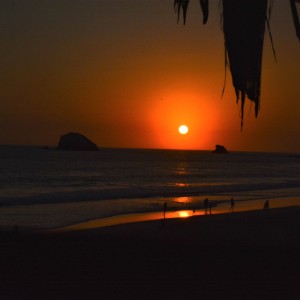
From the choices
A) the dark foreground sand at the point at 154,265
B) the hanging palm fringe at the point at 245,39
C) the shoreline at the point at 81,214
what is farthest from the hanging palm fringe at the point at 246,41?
the shoreline at the point at 81,214

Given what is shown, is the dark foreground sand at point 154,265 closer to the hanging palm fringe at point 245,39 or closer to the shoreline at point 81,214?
the shoreline at point 81,214

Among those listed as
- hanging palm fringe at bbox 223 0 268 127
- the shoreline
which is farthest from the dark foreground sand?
hanging palm fringe at bbox 223 0 268 127

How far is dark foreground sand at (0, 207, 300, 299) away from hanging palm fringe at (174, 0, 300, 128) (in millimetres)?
6067

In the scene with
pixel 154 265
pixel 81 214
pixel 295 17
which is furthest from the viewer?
pixel 81 214

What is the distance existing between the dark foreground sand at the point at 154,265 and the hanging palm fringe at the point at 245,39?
6.07m

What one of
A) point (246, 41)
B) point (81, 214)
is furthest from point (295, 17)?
point (81, 214)

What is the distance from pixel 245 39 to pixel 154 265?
8594 mm

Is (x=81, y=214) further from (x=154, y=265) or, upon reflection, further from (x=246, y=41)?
(x=246, y=41)

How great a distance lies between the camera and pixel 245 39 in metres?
1.28

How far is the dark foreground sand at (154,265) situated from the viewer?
24.4 feet

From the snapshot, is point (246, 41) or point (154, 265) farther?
point (154, 265)

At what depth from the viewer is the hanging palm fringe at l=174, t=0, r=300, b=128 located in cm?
126

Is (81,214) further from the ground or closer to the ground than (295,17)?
further from the ground

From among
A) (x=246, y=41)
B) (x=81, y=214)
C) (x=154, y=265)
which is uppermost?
(x=81, y=214)
